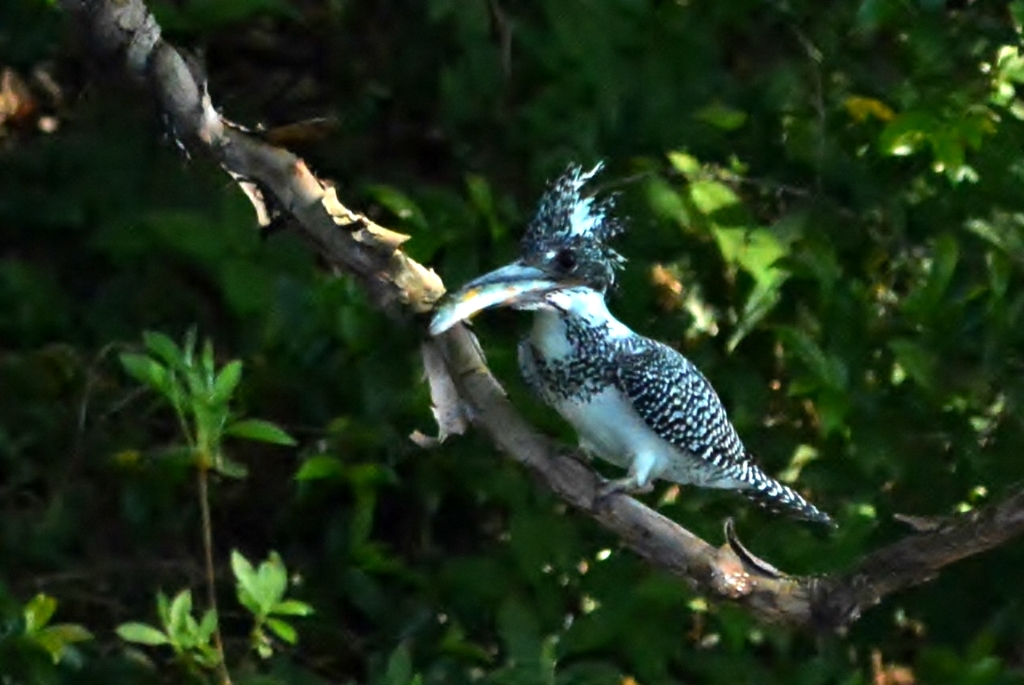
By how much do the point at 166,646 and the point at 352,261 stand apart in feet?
2.89

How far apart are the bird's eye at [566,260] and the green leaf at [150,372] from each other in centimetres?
47

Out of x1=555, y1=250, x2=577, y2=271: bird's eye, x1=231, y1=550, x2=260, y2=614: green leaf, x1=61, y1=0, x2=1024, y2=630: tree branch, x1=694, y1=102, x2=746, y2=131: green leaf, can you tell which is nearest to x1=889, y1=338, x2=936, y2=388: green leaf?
x1=694, y1=102, x2=746, y2=131: green leaf

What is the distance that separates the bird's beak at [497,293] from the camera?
2023 mm

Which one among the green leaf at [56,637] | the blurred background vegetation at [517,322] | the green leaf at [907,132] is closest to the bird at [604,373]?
the blurred background vegetation at [517,322]

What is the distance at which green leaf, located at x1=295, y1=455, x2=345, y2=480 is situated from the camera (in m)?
2.66

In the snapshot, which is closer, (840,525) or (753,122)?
(840,525)

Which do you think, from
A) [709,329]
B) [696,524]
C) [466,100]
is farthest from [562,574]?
[466,100]

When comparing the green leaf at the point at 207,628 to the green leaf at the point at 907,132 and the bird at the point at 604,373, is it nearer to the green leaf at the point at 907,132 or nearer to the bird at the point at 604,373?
the bird at the point at 604,373

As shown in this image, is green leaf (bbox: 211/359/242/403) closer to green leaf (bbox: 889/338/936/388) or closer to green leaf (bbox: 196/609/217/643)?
green leaf (bbox: 196/609/217/643)

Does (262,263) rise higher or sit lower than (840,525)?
higher

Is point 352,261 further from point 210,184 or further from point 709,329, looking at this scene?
point 709,329

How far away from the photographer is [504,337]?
2791 millimetres

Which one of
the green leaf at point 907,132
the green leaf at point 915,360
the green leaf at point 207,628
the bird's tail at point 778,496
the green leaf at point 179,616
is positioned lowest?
the green leaf at point 207,628

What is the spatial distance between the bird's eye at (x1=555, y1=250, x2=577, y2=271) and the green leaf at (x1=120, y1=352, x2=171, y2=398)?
47 cm
